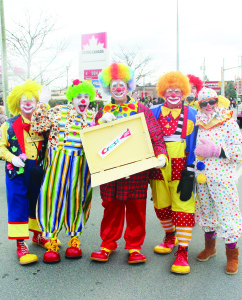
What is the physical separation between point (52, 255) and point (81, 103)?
1.49 meters

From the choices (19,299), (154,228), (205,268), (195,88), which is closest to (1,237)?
(19,299)

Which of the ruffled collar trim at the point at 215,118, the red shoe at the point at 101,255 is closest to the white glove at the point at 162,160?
the ruffled collar trim at the point at 215,118

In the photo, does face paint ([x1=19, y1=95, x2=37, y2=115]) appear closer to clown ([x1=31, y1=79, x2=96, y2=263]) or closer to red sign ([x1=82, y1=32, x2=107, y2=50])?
clown ([x1=31, y1=79, x2=96, y2=263])

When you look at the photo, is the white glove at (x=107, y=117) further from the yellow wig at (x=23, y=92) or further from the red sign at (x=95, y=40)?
the red sign at (x=95, y=40)

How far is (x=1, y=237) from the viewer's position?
387 centimetres

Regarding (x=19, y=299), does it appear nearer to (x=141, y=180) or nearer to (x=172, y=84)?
(x=141, y=180)

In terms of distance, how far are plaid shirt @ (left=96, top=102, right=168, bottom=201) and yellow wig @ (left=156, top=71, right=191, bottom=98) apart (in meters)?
0.30

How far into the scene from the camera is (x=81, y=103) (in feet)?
10.7

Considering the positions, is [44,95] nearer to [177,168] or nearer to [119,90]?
[119,90]

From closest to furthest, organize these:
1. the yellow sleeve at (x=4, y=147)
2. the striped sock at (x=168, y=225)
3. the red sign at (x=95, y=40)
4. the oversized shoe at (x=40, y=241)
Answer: the yellow sleeve at (x=4, y=147)
the striped sock at (x=168, y=225)
the oversized shoe at (x=40, y=241)
the red sign at (x=95, y=40)

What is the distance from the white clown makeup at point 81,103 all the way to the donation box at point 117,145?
0.32 meters

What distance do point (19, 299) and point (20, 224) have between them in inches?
33.0

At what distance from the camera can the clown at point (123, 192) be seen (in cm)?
318

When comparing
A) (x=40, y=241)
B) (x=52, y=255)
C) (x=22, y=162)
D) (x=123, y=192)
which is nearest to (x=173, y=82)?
(x=123, y=192)
